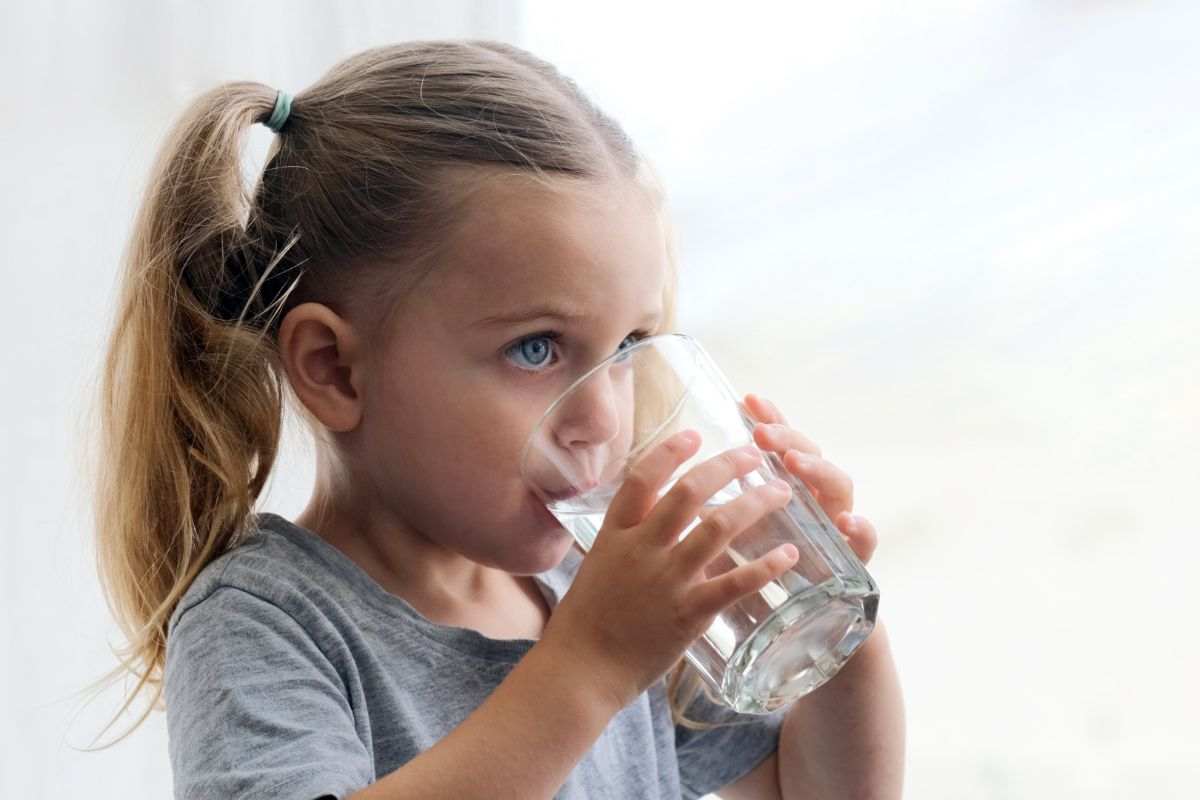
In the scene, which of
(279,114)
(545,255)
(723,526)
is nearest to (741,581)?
(723,526)

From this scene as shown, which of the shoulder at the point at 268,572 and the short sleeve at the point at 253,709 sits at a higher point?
the shoulder at the point at 268,572

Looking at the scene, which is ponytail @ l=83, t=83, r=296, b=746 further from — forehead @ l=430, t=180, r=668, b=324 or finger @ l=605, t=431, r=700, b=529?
finger @ l=605, t=431, r=700, b=529

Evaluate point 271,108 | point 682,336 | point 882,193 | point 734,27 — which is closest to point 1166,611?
point 882,193

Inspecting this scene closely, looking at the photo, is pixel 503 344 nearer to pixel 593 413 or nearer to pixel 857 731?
pixel 593 413

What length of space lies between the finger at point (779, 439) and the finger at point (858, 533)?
4 cm

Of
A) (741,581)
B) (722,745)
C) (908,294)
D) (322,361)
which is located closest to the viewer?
(741,581)

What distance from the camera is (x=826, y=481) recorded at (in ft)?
2.75

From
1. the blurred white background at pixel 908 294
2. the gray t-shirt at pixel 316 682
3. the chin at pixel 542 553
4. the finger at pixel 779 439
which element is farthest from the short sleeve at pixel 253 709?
the blurred white background at pixel 908 294

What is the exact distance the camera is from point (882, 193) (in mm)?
1454

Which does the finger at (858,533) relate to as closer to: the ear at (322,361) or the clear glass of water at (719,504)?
the clear glass of water at (719,504)

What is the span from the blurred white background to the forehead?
1.86ft

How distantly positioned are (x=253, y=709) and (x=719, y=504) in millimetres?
256

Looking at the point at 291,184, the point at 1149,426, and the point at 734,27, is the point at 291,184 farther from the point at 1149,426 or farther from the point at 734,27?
the point at 1149,426

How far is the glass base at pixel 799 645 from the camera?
27.9 inches
